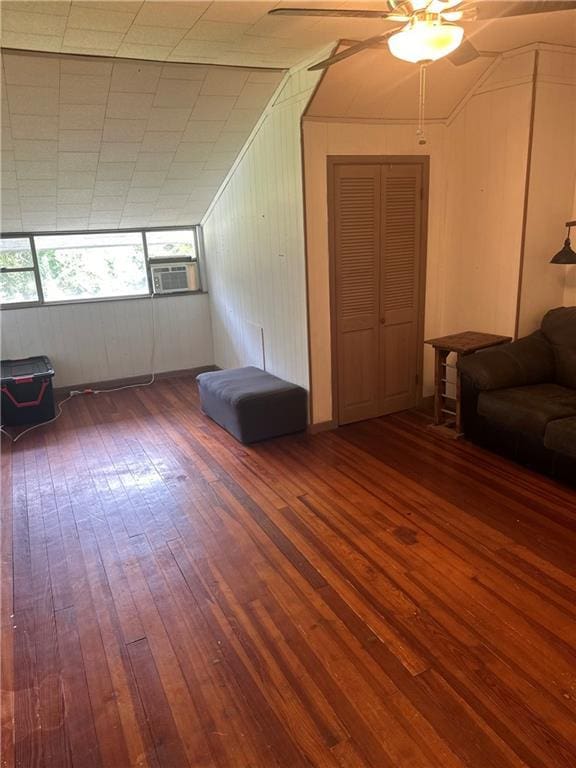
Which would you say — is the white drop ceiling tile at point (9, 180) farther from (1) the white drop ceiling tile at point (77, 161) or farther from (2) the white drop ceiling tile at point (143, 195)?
(2) the white drop ceiling tile at point (143, 195)

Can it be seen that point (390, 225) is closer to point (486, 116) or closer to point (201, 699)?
point (486, 116)

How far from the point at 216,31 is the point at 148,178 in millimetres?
2091

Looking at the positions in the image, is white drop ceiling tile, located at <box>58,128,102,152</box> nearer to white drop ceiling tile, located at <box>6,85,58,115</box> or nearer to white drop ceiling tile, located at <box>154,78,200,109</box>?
white drop ceiling tile, located at <box>6,85,58,115</box>

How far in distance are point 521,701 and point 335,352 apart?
8.83 ft

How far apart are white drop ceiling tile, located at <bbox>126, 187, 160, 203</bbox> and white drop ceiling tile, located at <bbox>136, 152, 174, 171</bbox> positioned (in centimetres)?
36

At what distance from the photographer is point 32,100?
3.37m

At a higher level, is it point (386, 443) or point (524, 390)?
point (524, 390)

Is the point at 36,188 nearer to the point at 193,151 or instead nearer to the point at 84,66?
the point at 193,151

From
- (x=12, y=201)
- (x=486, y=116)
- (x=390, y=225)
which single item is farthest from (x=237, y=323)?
(x=486, y=116)

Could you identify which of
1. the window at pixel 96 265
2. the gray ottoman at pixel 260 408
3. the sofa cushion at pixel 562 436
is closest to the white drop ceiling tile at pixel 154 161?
the window at pixel 96 265

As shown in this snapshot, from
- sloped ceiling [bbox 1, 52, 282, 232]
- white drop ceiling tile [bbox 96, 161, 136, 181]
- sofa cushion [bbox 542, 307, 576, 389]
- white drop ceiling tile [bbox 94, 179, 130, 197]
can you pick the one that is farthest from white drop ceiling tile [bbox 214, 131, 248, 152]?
sofa cushion [bbox 542, 307, 576, 389]

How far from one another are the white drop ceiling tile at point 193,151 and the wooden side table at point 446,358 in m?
2.49

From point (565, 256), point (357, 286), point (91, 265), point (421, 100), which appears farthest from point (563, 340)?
point (91, 265)

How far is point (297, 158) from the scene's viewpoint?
3.65m
